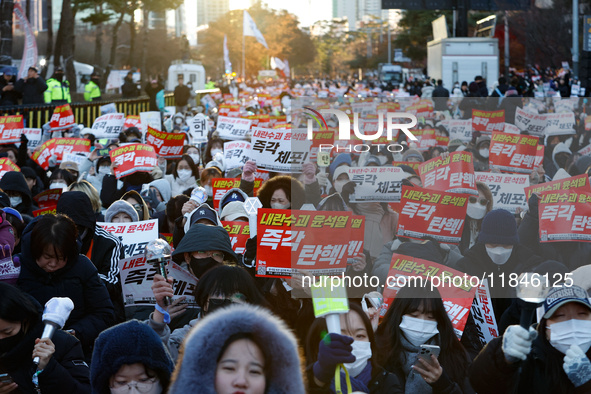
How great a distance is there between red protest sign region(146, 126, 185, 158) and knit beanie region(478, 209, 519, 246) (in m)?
6.49

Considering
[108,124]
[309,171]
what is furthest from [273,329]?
[108,124]

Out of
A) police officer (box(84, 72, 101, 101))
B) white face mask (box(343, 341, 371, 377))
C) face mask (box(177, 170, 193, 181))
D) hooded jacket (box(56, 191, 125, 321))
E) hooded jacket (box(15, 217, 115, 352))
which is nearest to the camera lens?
white face mask (box(343, 341, 371, 377))

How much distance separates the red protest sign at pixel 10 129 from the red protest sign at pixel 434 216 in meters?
7.65

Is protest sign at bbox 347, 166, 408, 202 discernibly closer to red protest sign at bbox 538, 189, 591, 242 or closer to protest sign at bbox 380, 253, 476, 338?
red protest sign at bbox 538, 189, 591, 242

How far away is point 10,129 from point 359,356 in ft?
30.9

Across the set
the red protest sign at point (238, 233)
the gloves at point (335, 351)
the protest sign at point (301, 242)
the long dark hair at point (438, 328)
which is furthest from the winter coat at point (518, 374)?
the red protest sign at point (238, 233)

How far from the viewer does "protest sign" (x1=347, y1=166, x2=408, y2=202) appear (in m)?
7.06

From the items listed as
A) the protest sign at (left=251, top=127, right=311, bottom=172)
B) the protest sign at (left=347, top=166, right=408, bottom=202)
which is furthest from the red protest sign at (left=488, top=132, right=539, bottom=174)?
the protest sign at (left=251, top=127, right=311, bottom=172)

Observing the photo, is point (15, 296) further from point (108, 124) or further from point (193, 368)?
point (108, 124)

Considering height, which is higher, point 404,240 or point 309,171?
point 309,171

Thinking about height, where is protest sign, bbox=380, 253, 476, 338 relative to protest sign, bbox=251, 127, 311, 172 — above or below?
below

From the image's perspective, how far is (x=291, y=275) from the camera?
4.69m

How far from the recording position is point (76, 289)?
4.18 meters

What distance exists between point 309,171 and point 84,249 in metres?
2.92
